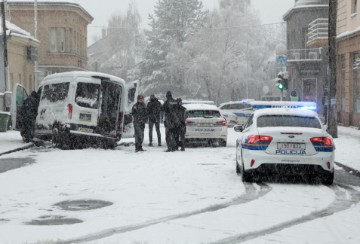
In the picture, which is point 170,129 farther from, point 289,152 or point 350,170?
point 289,152

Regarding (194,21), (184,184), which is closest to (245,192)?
(184,184)

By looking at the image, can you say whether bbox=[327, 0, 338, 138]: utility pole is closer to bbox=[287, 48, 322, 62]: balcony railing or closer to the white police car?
the white police car

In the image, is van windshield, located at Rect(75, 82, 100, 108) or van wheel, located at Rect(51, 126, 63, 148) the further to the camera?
van wheel, located at Rect(51, 126, 63, 148)

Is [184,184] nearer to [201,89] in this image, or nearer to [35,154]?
[35,154]

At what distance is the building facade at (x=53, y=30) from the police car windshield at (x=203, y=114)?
39183 mm

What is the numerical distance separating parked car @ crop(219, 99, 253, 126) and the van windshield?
803 inches

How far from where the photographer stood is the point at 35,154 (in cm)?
2062

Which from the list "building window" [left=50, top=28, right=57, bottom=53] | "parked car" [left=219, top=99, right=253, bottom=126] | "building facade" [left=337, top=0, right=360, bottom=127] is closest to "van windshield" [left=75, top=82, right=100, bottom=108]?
"building facade" [left=337, top=0, right=360, bottom=127]

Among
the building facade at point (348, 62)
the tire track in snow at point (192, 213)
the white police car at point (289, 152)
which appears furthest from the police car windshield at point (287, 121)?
the building facade at point (348, 62)

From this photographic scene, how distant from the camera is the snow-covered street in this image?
815 centimetres

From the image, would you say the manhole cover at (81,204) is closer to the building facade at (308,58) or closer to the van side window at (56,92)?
the van side window at (56,92)

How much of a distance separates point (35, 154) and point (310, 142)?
33.2 ft

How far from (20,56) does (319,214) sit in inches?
1453

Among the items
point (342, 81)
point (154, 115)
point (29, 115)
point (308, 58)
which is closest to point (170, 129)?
point (154, 115)
